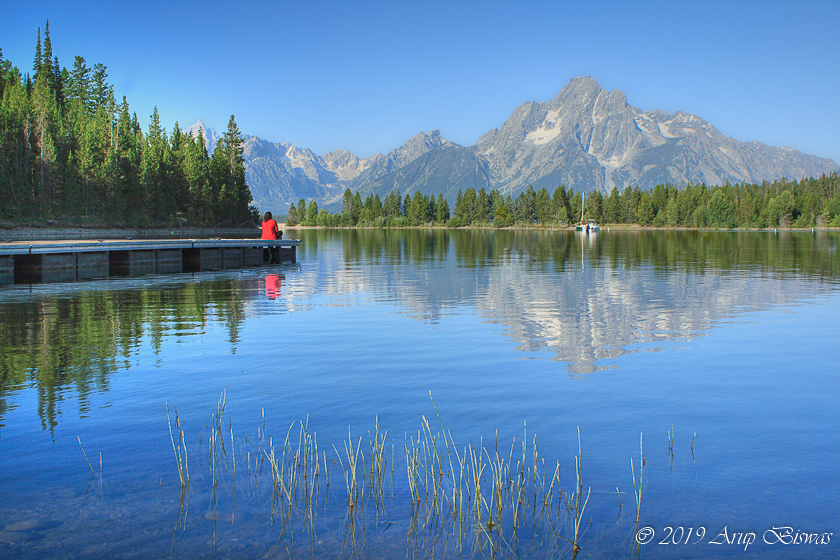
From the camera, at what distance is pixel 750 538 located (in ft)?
24.8

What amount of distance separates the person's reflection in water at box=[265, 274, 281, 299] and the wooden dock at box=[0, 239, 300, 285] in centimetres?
772

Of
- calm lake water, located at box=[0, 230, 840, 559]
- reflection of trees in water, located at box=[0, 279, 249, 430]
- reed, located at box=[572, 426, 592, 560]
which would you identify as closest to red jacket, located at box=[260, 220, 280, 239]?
reflection of trees in water, located at box=[0, 279, 249, 430]

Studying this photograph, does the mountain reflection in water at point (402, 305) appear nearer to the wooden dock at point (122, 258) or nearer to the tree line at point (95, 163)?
the wooden dock at point (122, 258)

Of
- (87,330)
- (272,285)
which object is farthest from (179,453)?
(272,285)

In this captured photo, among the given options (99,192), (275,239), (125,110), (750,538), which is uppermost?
(125,110)

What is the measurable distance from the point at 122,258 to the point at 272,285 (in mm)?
15870

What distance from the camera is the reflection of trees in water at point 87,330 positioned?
46.0ft

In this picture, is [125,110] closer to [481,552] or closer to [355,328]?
[355,328]

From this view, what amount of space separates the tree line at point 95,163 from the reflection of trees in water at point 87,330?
300ft

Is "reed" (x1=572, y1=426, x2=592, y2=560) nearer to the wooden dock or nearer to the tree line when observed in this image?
the wooden dock

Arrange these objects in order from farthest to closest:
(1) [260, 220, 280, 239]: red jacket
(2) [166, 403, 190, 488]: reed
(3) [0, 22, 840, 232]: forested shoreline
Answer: (3) [0, 22, 840, 232]: forested shoreline
(1) [260, 220, 280, 239]: red jacket
(2) [166, 403, 190, 488]: reed

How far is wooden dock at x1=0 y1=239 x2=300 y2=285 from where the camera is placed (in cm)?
3938

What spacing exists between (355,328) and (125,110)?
16625cm

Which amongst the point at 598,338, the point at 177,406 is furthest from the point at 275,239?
the point at 177,406
